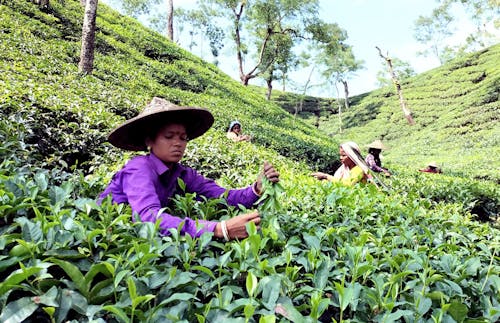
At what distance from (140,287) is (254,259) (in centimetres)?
41

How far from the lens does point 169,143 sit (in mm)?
2205

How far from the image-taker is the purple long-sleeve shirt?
1.62 metres

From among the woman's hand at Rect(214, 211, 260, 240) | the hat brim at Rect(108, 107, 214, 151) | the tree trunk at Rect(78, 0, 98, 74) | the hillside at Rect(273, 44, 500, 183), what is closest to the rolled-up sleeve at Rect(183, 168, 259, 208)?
the hat brim at Rect(108, 107, 214, 151)

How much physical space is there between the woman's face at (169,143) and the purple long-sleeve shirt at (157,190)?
0.05 metres

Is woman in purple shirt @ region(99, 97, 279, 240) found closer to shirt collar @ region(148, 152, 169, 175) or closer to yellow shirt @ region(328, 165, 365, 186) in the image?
shirt collar @ region(148, 152, 169, 175)

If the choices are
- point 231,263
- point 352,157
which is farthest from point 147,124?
point 352,157

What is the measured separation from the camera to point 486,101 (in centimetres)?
2153

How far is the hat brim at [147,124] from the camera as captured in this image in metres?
2.24

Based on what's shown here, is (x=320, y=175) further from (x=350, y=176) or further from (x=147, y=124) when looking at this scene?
Result: (x=147, y=124)

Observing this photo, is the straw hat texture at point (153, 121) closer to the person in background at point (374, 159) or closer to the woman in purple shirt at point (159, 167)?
the woman in purple shirt at point (159, 167)

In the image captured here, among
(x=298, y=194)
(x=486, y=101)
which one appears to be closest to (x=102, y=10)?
(x=298, y=194)

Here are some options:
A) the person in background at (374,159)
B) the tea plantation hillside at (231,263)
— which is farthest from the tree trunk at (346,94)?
the tea plantation hillside at (231,263)

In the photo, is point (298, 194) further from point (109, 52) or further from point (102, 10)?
point (102, 10)

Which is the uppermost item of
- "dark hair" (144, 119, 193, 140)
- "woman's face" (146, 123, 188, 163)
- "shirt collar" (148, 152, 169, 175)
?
"dark hair" (144, 119, 193, 140)
